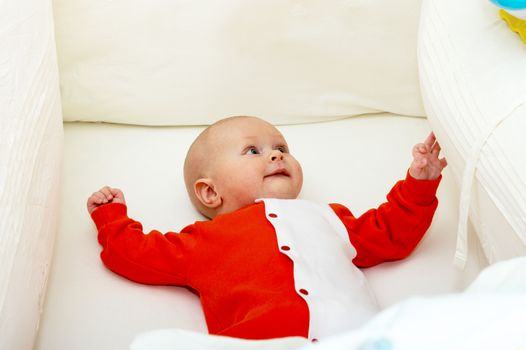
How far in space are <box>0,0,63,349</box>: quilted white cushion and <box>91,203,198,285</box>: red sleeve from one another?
3.7 inches

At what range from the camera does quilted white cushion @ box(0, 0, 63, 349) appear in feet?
2.93

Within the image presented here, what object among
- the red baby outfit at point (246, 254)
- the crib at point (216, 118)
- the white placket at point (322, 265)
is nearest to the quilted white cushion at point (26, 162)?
the crib at point (216, 118)

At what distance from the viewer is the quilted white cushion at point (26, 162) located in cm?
89

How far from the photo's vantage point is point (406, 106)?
150 cm

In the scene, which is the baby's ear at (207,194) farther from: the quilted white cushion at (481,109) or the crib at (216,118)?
the quilted white cushion at (481,109)

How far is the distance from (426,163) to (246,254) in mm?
309

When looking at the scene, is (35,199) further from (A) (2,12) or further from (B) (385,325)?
(B) (385,325)

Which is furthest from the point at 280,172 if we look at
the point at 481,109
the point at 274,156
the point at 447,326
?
the point at 447,326

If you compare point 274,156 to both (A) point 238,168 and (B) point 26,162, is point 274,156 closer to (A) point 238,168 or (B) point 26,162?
(A) point 238,168

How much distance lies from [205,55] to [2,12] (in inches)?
17.8

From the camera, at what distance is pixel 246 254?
1.11m

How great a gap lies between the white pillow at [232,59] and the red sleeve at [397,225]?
35 cm

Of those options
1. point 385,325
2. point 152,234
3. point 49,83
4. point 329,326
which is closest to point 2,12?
point 49,83

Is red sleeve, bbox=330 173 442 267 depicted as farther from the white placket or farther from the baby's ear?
the baby's ear
